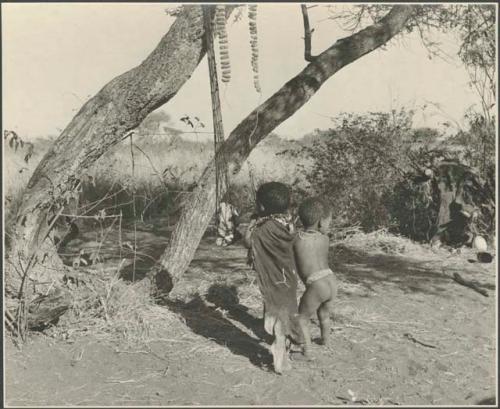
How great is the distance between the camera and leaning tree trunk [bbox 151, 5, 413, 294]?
5.70m

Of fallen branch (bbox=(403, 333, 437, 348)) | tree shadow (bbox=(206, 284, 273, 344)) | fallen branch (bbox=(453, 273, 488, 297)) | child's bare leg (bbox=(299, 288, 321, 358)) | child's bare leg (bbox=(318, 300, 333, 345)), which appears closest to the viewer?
child's bare leg (bbox=(299, 288, 321, 358))

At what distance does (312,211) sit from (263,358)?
1.16 m

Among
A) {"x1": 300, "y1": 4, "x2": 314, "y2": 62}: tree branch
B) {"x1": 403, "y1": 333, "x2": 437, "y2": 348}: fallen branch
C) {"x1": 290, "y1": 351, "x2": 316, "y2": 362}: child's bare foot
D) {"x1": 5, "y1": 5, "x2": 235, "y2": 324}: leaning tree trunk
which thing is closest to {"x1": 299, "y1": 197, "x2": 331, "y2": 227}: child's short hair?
{"x1": 290, "y1": 351, "x2": 316, "y2": 362}: child's bare foot

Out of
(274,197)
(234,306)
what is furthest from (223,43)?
(234,306)

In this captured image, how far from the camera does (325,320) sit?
4.64 m

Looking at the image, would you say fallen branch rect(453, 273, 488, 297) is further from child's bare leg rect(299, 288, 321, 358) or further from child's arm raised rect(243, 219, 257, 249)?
child's arm raised rect(243, 219, 257, 249)

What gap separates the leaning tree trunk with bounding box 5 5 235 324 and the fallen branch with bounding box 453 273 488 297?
11.9 feet

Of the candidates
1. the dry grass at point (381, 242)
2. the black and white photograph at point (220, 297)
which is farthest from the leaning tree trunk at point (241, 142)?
the dry grass at point (381, 242)

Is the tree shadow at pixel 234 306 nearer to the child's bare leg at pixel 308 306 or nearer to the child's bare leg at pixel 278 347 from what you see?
the child's bare leg at pixel 308 306

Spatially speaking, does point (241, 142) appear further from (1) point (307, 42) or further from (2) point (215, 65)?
(2) point (215, 65)

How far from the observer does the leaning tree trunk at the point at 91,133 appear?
4879mm

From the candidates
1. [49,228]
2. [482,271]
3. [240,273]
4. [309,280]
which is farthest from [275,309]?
[482,271]

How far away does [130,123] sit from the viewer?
507cm

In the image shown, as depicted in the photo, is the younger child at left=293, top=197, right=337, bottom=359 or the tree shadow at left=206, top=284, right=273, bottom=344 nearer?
the younger child at left=293, top=197, right=337, bottom=359
